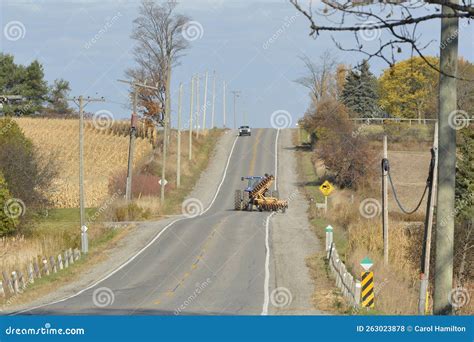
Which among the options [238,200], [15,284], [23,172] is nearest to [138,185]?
[238,200]

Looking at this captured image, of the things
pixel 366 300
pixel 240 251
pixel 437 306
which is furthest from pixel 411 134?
pixel 437 306

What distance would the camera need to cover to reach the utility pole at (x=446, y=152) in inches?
321

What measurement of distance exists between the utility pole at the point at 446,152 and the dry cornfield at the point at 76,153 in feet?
177

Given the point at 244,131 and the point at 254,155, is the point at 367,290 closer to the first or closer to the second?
the point at 254,155

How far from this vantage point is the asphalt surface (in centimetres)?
2380

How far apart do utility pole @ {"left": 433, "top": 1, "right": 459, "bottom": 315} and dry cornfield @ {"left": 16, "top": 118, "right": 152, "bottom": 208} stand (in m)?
53.9

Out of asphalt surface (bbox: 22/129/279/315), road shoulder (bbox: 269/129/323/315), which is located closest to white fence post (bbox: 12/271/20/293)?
asphalt surface (bbox: 22/129/279/315)

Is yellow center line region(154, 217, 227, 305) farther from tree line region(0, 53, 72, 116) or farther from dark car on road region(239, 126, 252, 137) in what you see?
tree line region(0, 53, 72, 116)

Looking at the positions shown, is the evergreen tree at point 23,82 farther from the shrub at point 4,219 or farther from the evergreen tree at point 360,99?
the shrub at point 4,219

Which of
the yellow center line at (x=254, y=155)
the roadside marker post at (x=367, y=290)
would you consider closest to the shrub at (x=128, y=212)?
the yellow center line at (x=254, y=155)

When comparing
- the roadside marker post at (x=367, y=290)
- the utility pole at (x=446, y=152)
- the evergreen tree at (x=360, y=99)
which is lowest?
the roadside marker post at (x=367, y=290)

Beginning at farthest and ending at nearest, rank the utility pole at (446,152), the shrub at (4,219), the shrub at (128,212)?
the shrub at (128,212)
the shrub at (4,219)
the utility pole at (446,152)

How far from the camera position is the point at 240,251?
3806cm

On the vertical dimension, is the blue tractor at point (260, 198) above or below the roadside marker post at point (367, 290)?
above
